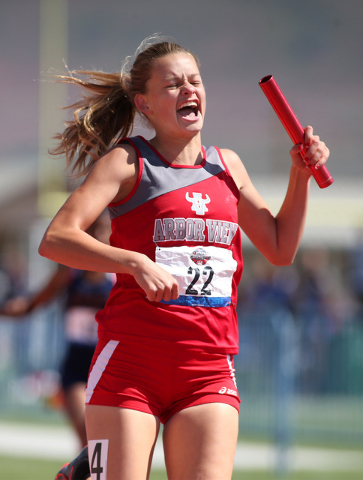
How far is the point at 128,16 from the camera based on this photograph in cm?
2561

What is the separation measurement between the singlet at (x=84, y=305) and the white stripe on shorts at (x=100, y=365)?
2.35 metres

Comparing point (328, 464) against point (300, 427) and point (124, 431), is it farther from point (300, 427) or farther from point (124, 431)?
point (124, 431)

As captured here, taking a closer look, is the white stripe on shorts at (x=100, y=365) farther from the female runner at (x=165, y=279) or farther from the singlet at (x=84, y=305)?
the singlet at (x=84, y=305)

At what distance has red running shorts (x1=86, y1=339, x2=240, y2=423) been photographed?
2807 mm

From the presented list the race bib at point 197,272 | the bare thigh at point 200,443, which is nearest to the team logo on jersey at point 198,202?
the race bib at point 197,272

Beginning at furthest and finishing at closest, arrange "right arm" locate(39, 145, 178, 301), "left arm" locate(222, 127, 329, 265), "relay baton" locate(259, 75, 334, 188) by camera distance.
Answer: "left arm" locate(222, 127, 329, 265) → "relay baton" locate(259, 75, 334, 188) → "right arm" locate(39, 145, 178, 301)

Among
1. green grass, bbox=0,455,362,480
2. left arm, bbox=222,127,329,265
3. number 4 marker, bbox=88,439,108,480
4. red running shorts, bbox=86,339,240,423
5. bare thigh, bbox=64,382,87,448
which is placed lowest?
green grass, bbox=0,455,362,480

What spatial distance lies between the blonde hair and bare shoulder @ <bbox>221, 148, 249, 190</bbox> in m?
0.43

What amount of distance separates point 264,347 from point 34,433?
3196mm

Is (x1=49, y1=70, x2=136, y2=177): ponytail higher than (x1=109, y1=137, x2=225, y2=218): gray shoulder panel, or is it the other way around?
(x1=49, y1=70, x2=136, y2=177): ponytail

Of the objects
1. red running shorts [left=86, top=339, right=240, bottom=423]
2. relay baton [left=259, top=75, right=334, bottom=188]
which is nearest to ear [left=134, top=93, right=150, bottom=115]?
relay baton [left=259, top=75, right=334, bottom=188]

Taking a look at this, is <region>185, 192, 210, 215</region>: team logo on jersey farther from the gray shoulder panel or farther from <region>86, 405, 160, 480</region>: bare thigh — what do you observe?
<region>86, 405, 160, 480</region>: bare thigh

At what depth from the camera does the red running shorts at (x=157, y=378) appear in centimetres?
281

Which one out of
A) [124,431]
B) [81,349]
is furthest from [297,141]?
[81,349]
